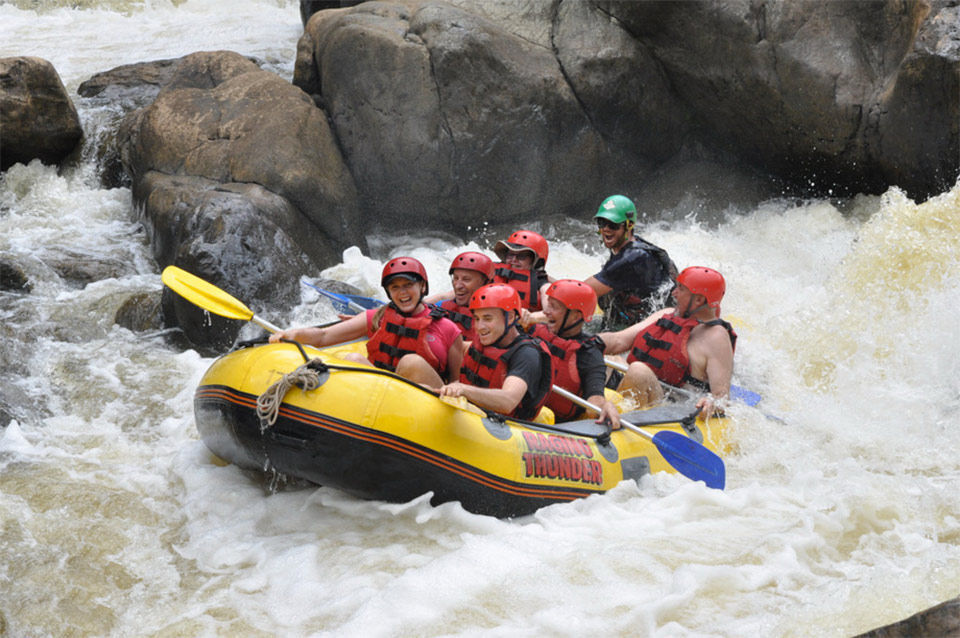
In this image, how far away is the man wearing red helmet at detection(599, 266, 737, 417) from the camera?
492 cm

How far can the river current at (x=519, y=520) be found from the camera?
3.43 meters

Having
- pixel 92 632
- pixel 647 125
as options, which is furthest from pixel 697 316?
pixel 647 125

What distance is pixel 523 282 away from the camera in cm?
579

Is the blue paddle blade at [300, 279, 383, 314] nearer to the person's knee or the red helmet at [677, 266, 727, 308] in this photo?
the person's knee

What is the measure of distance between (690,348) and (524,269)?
1.25 meters

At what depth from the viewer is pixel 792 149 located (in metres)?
8.78

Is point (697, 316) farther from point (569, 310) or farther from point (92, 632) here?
point (92, 632)

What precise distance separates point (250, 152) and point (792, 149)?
16.5ft

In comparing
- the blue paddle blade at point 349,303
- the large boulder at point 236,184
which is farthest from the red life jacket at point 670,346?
the large boulder at point 236,184

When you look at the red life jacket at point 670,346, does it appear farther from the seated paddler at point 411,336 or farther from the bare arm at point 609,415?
the seated paddler at point 411,336

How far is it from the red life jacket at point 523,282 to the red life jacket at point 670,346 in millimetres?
900

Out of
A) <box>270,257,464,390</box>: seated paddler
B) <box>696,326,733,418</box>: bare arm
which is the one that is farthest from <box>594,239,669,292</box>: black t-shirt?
<box>270,257,464,390</box>: seated paddler

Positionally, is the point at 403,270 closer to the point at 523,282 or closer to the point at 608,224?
the point at 523,282

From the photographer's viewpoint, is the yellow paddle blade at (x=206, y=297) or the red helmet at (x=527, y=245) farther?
the red helmet at (x=527, y=245)
